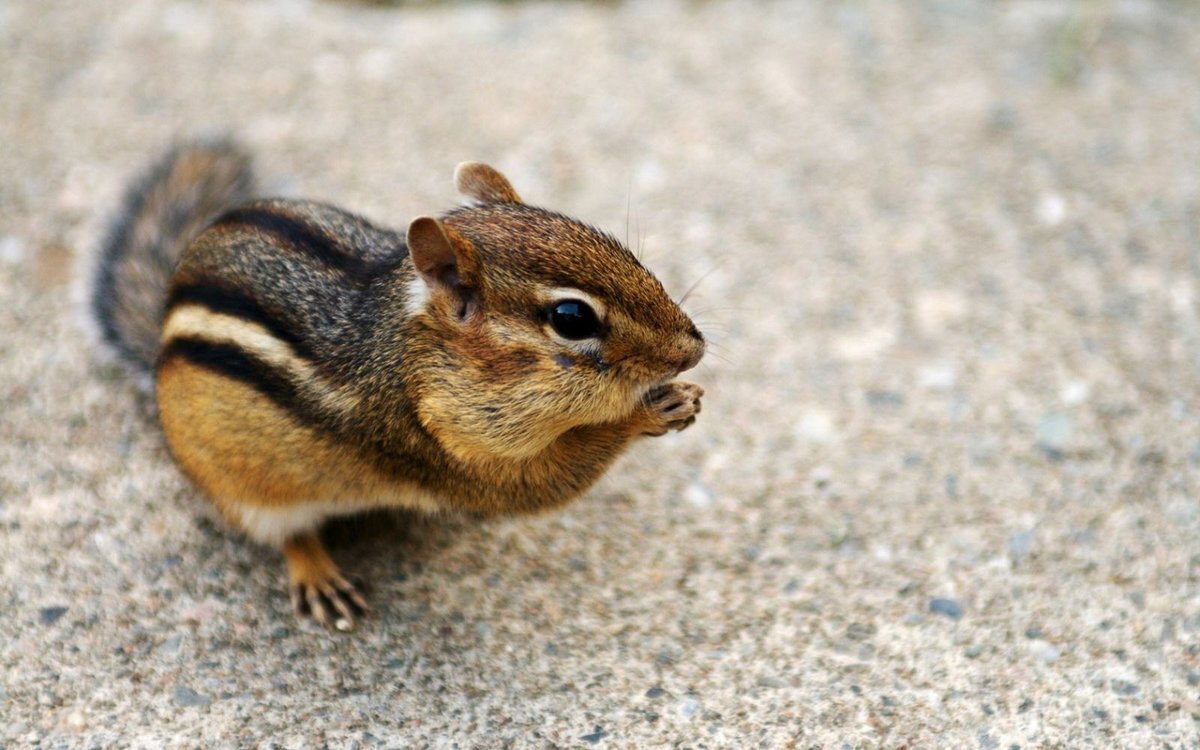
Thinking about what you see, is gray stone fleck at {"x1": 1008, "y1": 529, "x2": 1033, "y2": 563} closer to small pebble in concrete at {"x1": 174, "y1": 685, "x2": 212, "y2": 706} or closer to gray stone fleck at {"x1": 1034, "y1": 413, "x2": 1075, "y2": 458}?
gray stone fleck at {"x1": 1034, "y1": 413, "x2": 1075, "y2": 458}

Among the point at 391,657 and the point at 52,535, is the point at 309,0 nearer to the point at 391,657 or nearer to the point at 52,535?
the point at 52,535

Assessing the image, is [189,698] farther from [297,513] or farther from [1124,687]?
[1124,687]


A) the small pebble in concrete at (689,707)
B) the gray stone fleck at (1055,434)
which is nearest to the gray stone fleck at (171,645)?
the small pebble in concrete at (689,707)

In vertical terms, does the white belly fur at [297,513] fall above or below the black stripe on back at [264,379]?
below

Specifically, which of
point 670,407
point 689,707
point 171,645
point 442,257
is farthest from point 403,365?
point 689,707

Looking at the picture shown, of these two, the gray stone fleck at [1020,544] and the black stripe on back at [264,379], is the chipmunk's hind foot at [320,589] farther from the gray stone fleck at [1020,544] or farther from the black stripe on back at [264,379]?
the gray stone fleck at [1020,544]

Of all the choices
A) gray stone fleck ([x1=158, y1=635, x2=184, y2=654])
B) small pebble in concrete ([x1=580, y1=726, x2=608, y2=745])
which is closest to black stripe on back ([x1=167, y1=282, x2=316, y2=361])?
gray stone fleck ([x1=158, y1=635, x2=184, y2=654])

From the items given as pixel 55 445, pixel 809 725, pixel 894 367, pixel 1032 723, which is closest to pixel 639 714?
pixel 809 725
